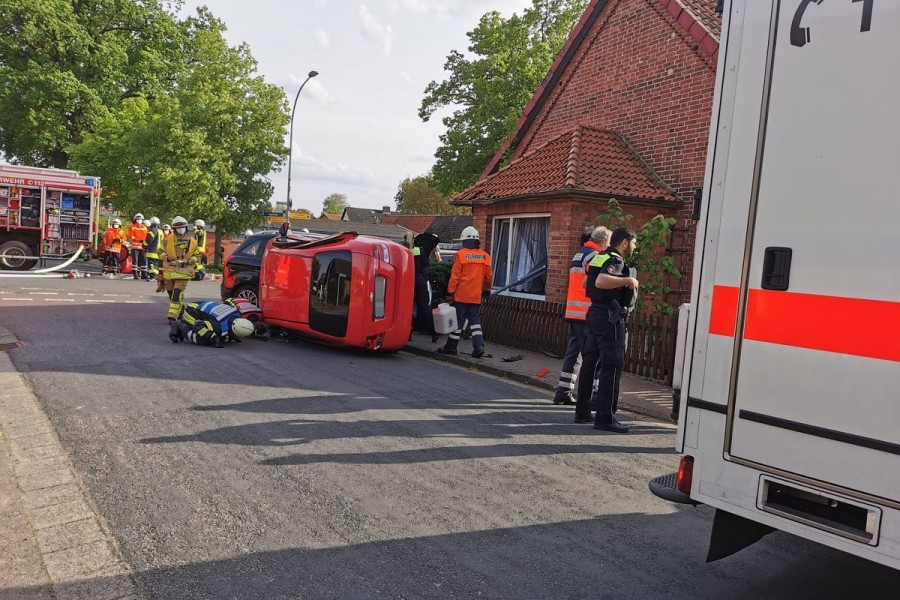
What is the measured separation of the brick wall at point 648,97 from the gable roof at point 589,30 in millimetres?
131

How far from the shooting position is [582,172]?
39.8 feet

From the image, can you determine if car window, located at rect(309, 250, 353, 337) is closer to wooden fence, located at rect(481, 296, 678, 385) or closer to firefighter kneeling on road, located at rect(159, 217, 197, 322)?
firefighter kneeling on road, located at rect(159, 217, 197, 322)

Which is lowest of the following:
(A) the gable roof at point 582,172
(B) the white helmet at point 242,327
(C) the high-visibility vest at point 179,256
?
(B) the white helmet at point 242,327

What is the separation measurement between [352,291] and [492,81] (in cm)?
2336

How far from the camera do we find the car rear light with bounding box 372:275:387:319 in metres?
9.85

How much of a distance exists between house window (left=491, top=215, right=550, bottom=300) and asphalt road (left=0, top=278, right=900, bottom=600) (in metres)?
5.19

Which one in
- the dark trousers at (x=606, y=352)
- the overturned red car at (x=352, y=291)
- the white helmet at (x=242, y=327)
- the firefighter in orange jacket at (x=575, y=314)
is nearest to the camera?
the dark trousers at (x=606, y=352)

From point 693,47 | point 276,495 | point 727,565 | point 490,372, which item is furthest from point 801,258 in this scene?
point 693,47

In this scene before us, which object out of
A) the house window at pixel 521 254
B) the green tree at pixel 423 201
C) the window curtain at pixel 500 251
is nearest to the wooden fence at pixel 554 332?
the house window at pixel 521 254

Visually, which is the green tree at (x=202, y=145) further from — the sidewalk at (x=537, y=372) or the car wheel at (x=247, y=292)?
the sidewalk at (x=537, y=372)

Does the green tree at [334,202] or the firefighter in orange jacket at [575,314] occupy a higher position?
the green tree at [334,202]

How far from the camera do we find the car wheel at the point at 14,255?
21031mm

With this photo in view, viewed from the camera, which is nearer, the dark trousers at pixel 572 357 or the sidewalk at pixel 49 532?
the sidewalk at pixel 49 532

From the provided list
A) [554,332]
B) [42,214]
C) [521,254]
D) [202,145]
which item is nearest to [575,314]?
[554,332]
